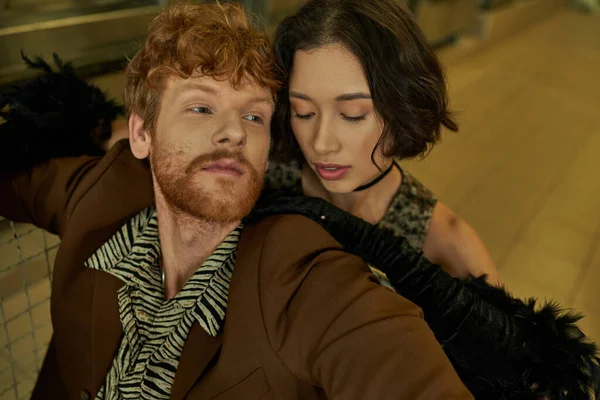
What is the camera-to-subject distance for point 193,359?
99cm

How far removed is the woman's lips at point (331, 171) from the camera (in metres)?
1.31

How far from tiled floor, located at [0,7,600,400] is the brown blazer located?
8.6 inches

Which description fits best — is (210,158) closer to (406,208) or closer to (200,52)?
(200,52)

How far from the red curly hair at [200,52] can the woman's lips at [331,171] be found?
0.23 meters

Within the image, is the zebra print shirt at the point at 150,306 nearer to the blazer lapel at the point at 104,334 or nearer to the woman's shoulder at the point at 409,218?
the blazer lapel at the point at 104,334

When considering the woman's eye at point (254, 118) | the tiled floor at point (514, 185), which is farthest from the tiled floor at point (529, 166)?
the woman's eye at point (254, 118)

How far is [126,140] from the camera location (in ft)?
4.39

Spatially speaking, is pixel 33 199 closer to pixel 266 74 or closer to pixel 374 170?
pixel 266 74

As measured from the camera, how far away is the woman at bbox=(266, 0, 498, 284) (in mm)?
1171

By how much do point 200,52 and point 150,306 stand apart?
56 centimetres

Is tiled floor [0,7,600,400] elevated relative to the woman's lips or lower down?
lower down

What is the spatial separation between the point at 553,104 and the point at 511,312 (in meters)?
4.00

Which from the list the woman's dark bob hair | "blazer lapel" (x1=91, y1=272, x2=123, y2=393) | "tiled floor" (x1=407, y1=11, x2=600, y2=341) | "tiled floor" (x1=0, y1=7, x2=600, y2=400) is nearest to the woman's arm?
the woman's dark bob hair

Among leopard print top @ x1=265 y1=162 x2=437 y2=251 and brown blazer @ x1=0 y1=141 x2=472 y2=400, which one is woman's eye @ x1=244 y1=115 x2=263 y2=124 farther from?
leopard print top @ x1=265 y1=162 x2=437 y2=251
